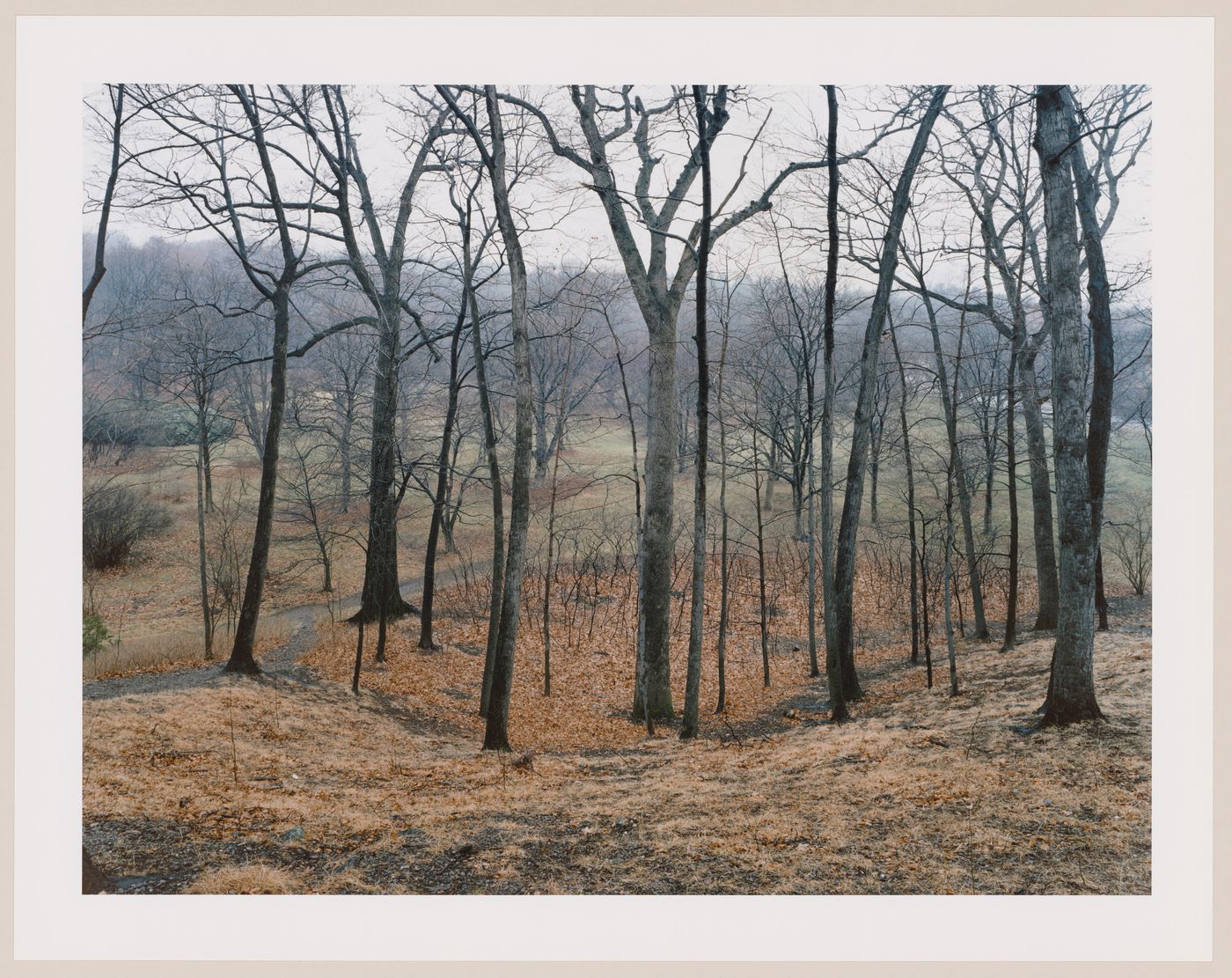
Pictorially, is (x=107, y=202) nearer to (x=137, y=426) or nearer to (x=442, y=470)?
(x=442, y=470)

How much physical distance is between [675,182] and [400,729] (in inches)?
311

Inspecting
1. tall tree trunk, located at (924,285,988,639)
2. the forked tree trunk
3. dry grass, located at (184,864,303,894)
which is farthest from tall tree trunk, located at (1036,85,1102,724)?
dry grass, located at (184,864,303,894)

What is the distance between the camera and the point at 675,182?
33.2 feet

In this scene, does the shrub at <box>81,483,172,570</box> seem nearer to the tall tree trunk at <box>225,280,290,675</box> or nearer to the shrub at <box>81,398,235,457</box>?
the shrub at <box>81,398,235,457</box>

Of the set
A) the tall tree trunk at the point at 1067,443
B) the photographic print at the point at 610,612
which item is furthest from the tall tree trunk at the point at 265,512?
the tall tree trunk at the point at 1067,443

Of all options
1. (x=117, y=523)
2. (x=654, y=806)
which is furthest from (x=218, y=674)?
(x=117, y=523)

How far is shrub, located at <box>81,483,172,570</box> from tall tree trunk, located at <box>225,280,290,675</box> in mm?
4709

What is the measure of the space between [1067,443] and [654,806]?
169 inches

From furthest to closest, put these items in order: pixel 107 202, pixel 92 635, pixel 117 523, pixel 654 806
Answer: pixel 117 523 → pixel 92 635 → pixel 107 202 → pixel 654 806

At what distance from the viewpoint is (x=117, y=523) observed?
49.9 ft

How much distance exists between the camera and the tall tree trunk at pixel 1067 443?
5910mm

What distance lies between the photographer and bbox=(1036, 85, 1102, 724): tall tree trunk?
19.4 feet
